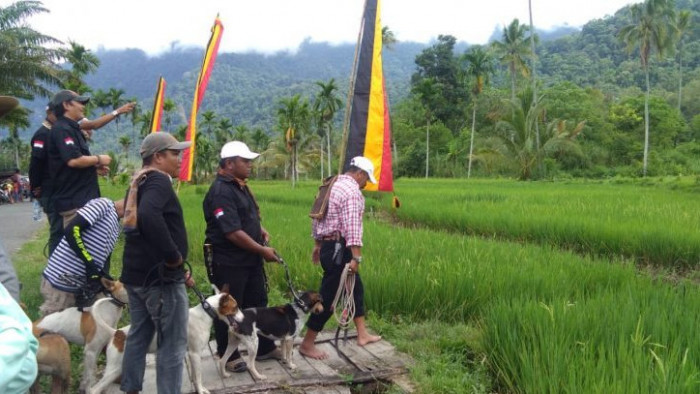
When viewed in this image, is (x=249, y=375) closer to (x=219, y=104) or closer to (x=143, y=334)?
(x=143, y=334)

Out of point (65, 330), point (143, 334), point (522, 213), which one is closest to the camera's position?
point (143, 334)

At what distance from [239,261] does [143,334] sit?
88 centimetres

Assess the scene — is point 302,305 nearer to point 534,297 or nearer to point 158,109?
point 534,297

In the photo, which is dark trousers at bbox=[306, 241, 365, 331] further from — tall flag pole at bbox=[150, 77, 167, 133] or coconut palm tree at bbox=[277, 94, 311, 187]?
coconut palm tree at bbox=[277, 94, 311, 187]

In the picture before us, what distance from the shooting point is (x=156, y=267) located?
2963 millimetres

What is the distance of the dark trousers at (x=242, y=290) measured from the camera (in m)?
3.82

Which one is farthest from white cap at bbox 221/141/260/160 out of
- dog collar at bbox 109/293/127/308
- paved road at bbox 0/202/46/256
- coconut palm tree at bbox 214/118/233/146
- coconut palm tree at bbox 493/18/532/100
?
coconut palm tree at bbox 214/118/233/146

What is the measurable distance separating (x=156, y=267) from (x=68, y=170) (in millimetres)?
1585

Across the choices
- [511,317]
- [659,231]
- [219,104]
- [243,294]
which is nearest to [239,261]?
[243,294]

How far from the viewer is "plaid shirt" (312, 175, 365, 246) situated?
13.2ft

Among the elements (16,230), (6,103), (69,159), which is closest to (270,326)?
(69,159)

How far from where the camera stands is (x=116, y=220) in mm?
3646

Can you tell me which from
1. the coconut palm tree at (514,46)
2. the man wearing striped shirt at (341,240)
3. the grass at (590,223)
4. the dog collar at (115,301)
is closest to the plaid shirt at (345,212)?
the man wearing striped shirt at (341,240)

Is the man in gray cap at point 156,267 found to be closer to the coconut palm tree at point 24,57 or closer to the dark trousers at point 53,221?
the dark trousers at point 53,221
